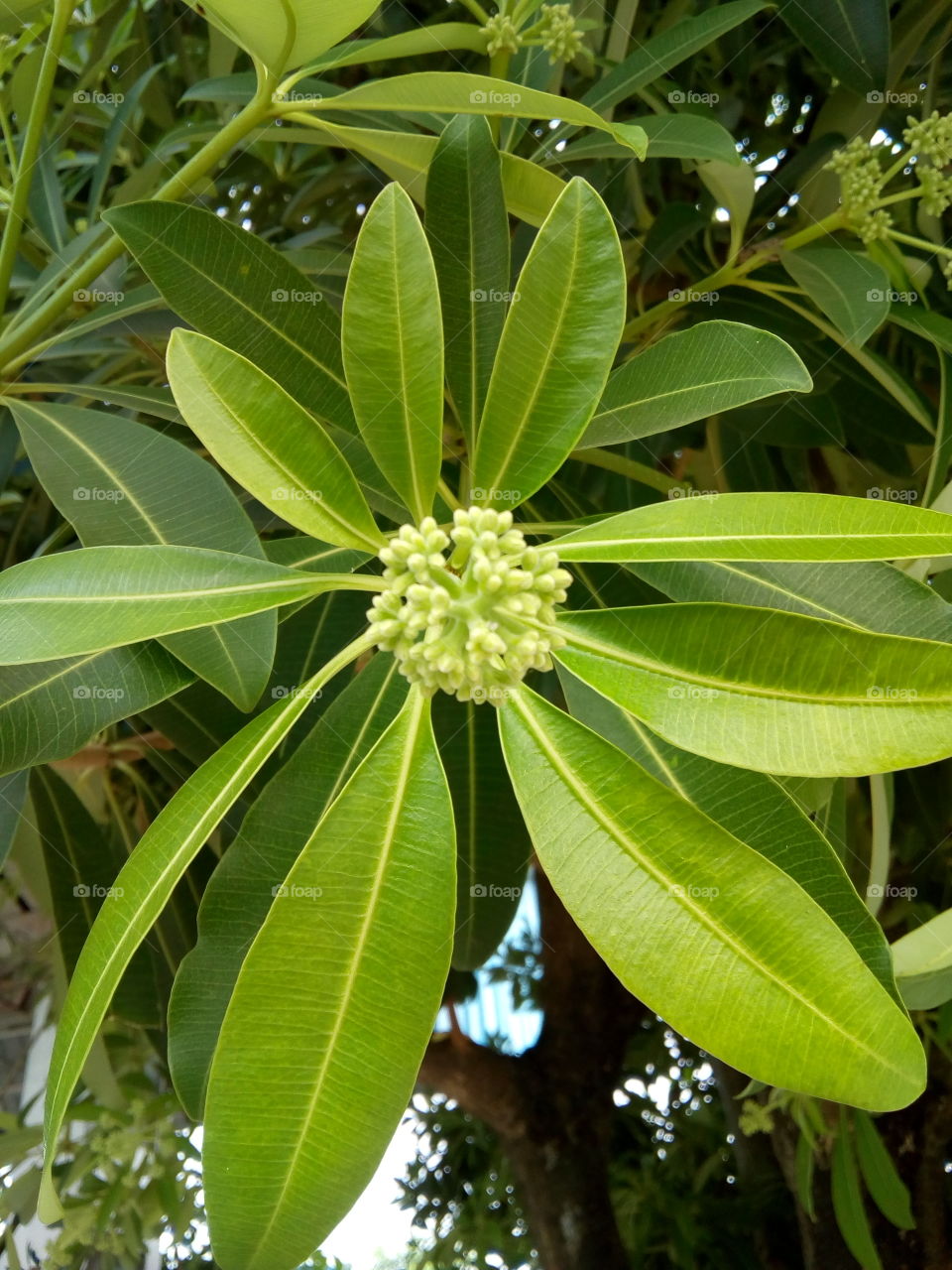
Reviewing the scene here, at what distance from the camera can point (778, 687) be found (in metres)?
0.59

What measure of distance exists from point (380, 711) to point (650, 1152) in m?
2.27

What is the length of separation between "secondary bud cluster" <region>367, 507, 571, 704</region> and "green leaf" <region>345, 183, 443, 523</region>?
0.07 meters

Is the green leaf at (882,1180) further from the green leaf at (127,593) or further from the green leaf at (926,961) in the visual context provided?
the green leaf at (127,593)

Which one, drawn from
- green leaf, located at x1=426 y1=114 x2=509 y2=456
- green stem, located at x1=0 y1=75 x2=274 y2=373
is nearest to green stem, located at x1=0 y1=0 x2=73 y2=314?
green stem, located at x1=0 y1=75 x2=274 y2=373

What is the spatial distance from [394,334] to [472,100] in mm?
219

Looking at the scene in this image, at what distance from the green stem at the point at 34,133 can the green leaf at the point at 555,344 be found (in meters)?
0.46

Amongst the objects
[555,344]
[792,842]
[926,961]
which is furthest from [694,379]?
[926,961]


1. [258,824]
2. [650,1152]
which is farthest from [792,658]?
[650,1152]

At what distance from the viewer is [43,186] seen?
1209 millimetres

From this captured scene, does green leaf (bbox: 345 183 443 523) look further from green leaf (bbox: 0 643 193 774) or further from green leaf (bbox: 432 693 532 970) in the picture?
green leaf (bbox: 432 693 532 970)

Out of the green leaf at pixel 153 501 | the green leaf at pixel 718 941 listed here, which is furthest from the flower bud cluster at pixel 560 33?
the green leaf at pixel 718 941

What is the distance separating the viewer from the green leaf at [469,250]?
2.72ft

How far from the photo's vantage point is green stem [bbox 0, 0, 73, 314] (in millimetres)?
849

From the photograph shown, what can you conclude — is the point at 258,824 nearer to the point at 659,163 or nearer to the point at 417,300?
the point at 417,300
